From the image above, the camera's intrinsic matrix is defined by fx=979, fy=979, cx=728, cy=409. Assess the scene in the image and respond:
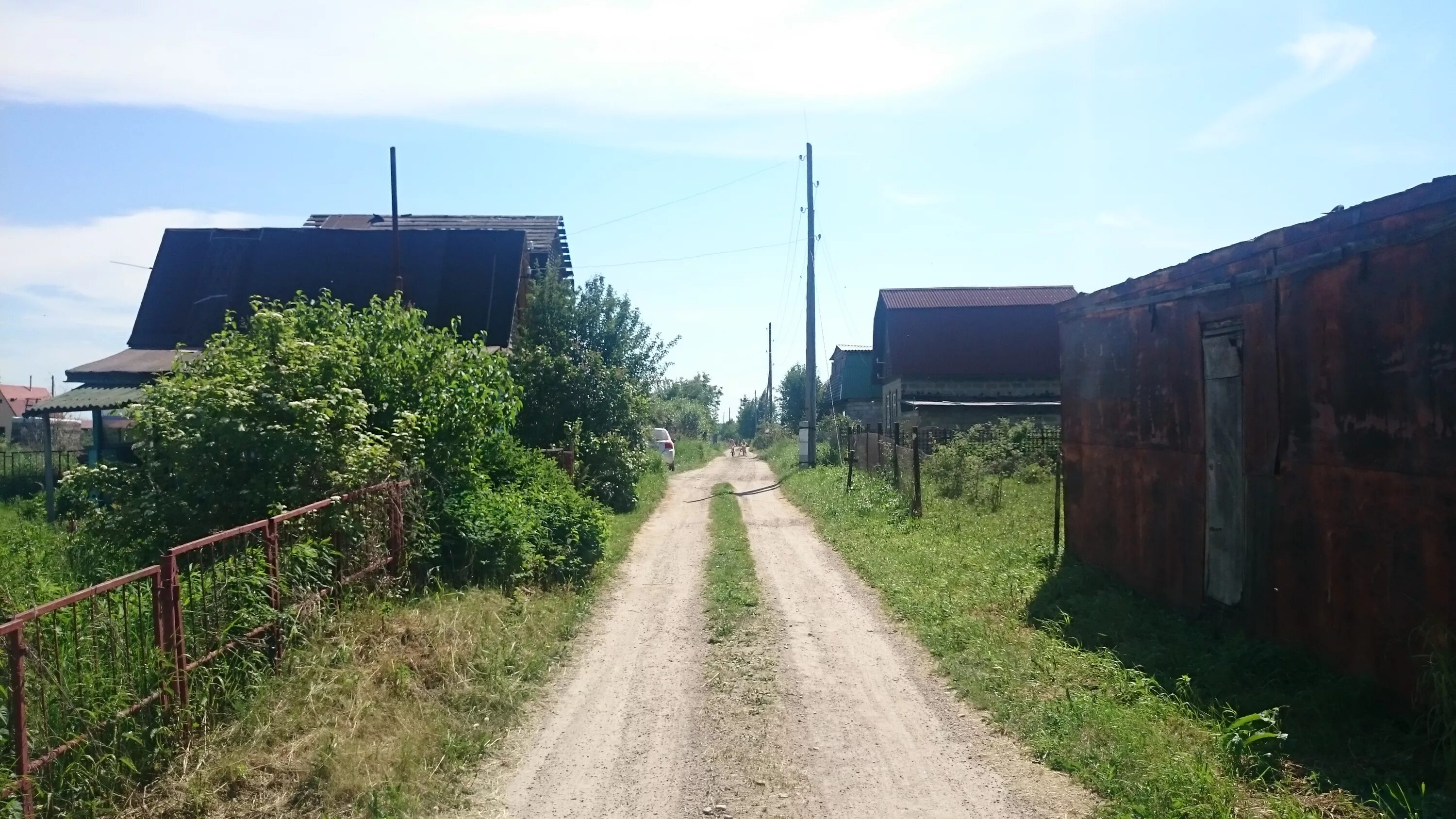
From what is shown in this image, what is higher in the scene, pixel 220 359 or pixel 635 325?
pixel 635 325

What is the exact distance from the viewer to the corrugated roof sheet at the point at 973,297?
3872 cm

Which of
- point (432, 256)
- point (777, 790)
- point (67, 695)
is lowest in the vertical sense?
point (777, 790)

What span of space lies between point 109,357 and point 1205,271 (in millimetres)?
21706

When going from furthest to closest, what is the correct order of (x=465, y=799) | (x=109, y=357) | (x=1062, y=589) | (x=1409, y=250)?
(x=109, y=357)
(x=1062, y=589)
(x=1409, y=250)
(x=465, y=799)

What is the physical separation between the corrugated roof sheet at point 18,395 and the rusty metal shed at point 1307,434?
71.7 metres

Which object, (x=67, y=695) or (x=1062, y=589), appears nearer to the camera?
(x=67, y=695)

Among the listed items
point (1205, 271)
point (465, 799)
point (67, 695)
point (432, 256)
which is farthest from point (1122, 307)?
point (432, 256)

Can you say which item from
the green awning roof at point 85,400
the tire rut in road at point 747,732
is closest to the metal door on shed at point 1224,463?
the tire rut in road at point 747,732

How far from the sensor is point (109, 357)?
69.8 ft

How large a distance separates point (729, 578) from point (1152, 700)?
20.2ft

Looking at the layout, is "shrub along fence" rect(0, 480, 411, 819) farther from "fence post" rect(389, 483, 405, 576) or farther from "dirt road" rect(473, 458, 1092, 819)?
"dirt road" rect(473, 458, 1092, 819)

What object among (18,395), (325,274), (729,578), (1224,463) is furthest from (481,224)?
(18,395)

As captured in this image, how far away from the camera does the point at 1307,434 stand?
23.3 feet

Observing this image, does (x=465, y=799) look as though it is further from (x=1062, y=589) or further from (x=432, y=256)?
(x=432, y=256)
